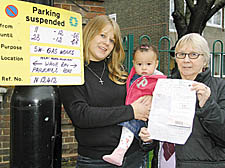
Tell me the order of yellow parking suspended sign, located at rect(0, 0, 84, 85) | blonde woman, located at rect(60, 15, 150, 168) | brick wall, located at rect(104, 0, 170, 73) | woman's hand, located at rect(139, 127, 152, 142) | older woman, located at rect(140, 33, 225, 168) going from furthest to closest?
brick wall, located at rect(104, 0, 170, 73) → woman's hand, located at rect(139, 127, 152, 142) → blonde woman, located at rect(60, 15, 150, 168) → older woman, located at rect(140, 33, 225, 168) → yellow parking suspended sign, located at rect(0, 0, 84, 85)

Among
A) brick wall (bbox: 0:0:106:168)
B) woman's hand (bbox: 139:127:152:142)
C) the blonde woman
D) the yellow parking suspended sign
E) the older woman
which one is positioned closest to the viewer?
the yellow parking suspended sign

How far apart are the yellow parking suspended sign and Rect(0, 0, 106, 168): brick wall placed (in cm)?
228

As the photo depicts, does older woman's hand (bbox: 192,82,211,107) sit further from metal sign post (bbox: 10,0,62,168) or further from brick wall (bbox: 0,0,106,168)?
brick wall (bbox: 0,0,106,168)

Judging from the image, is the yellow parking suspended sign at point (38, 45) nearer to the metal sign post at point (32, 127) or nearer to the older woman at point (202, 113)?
the metal sign post at point (32, 127)

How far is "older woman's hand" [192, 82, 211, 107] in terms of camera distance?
1.65 m

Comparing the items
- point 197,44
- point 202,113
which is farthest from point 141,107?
point 197,44

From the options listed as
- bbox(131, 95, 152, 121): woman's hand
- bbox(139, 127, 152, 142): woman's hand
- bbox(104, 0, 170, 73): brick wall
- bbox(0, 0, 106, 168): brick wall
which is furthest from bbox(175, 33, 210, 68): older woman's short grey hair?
bbox(104, 0, 170, 73): brick wall

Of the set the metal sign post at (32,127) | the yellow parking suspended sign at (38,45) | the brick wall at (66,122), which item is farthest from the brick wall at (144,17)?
the metal sign post at (32,127)

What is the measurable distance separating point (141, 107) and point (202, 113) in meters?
0.42

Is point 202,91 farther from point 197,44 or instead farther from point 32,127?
point 32,127

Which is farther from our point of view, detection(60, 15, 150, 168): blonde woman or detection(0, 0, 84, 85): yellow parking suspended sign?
detection(60, 15, 150, 168): blonde woman

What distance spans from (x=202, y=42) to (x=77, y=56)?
88 cm

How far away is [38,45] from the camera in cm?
146

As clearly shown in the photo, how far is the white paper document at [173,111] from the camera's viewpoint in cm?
169
